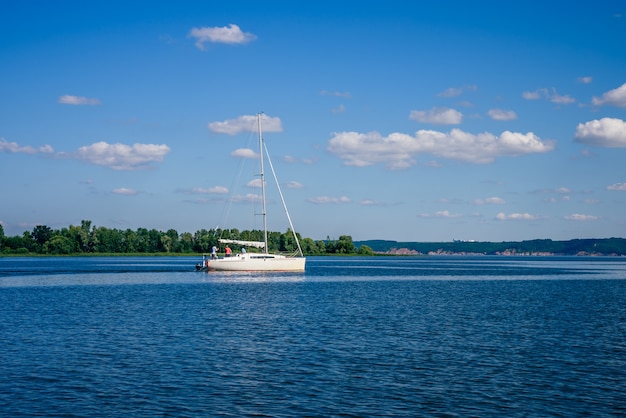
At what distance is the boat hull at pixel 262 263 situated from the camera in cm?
11725

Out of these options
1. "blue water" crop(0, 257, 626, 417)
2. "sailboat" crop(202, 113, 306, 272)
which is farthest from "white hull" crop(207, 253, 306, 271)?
"blue water" crop(0, 257, 626, 417)

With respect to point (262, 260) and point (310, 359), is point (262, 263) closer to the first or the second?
point (262, 260)

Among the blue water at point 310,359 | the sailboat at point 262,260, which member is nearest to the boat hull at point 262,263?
the sailboat at point 262,260

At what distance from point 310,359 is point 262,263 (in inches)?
3294

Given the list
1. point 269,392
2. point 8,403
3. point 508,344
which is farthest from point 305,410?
point 508,344

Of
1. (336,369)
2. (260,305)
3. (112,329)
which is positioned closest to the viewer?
(336,369)

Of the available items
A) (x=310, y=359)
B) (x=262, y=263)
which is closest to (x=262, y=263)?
(x=262, y=263)

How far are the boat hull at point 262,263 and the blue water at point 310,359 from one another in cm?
5008

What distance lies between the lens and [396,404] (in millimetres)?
26188

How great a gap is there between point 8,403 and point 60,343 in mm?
14837

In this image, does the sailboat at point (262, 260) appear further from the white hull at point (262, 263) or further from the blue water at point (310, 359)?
the blue water at point (310, 359)

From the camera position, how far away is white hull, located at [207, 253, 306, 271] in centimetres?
11725

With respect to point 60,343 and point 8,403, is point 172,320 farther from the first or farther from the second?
point 8,403

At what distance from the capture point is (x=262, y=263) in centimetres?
11831
